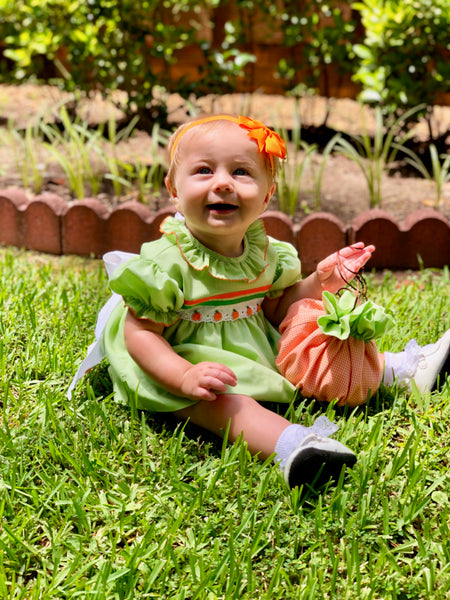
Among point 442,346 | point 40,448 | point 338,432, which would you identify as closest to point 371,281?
point 442,346

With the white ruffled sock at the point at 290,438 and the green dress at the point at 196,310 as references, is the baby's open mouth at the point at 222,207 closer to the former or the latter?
the green dress at the point at 196,310

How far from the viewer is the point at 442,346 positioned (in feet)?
7.63

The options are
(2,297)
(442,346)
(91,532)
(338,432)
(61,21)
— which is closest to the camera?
(91,532)

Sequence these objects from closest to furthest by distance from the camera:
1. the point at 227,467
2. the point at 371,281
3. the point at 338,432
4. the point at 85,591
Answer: the point at 85,591, the point at 227,467, the point at 338,432, the point at 371,281

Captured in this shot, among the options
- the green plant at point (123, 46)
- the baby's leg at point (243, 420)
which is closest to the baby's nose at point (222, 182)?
the baby's leg at point (243, 420)

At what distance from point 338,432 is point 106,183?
107 inches

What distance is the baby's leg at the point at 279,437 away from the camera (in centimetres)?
179

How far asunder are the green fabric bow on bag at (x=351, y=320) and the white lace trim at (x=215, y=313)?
269 mm

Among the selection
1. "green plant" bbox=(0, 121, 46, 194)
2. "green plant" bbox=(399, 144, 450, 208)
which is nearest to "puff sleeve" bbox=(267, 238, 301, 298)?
"green plant" bbox=(399, 144, 450, 208)

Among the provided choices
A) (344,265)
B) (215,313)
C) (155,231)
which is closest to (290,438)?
(215,313)

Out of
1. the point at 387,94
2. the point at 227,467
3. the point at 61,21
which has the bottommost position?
the point at 227,467

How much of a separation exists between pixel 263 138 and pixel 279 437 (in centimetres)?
85

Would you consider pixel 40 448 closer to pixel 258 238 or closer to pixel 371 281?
pixel 258 238

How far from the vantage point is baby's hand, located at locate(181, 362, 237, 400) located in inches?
73.9
